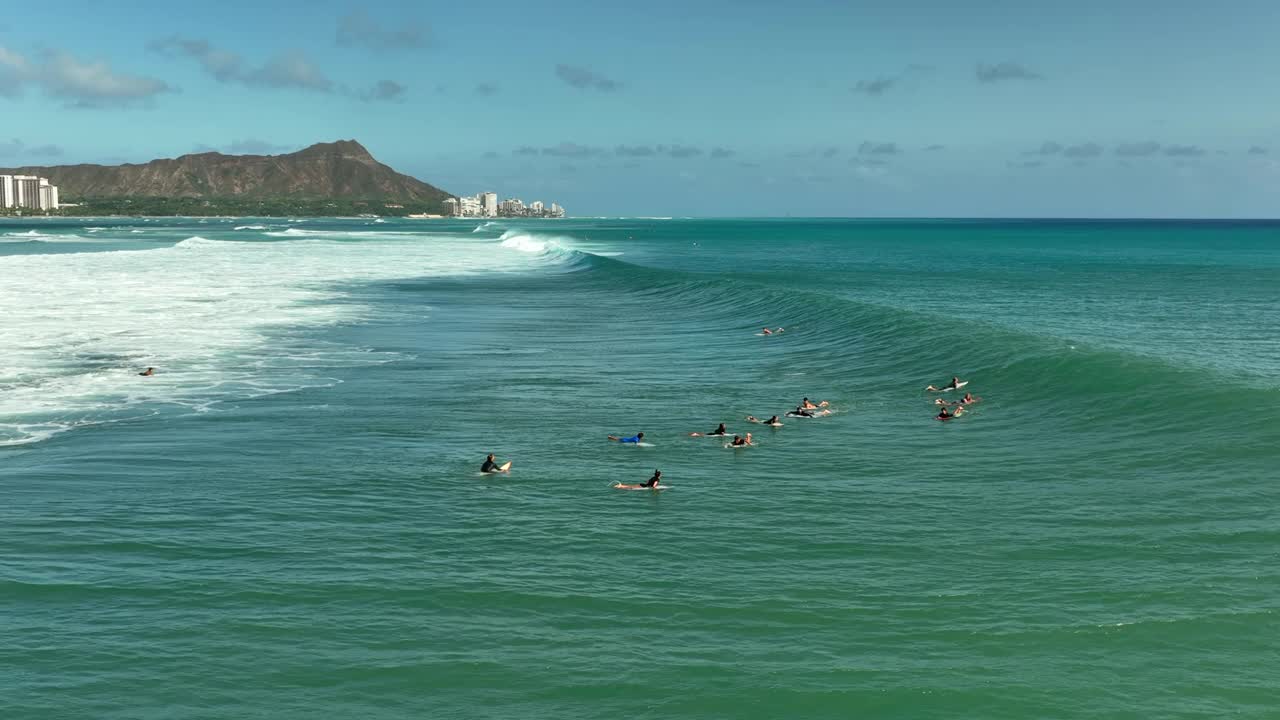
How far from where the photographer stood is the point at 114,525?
20.2m

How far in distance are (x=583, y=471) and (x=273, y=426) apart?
9.25 meters

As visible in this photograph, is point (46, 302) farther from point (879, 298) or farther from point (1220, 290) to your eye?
point (1220, 290)

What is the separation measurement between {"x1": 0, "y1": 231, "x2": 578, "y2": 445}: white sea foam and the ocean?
35cm

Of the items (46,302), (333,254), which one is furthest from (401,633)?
(333,254)

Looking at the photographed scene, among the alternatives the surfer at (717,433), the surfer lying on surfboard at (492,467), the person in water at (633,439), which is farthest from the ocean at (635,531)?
the surfer at (717,433)

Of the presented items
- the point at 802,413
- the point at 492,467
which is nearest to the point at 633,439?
the point at 492,467

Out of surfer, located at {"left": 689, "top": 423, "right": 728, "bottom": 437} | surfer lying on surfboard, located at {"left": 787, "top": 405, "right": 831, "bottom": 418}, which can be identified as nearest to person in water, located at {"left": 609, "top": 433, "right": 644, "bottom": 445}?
surfer, located at {"left": 689, "top": 423, "right": 728, "bottom": 437}

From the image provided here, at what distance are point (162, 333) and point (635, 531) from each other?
35.9 meters

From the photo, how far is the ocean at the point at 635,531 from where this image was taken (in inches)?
556

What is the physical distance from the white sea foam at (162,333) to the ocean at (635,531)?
1.16ft

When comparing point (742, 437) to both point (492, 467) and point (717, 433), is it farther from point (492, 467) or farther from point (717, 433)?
point (492, 467)

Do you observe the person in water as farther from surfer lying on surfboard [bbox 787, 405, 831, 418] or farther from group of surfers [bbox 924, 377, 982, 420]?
group of surfers [bbox 924, 377, 982, 420]

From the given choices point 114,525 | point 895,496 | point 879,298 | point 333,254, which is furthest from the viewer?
point 333,254

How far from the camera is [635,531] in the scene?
20.1 meters
